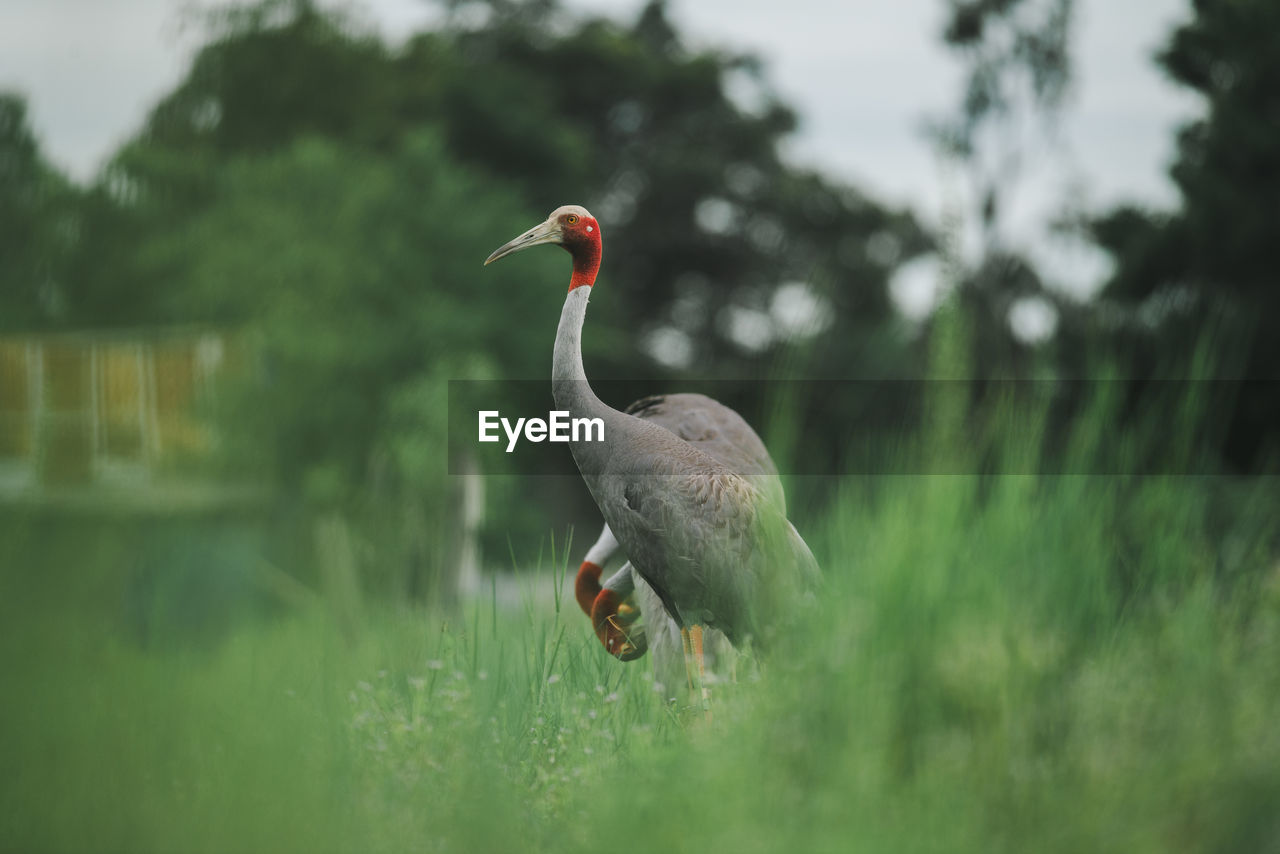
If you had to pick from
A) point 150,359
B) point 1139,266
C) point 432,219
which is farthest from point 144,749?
point 432,219

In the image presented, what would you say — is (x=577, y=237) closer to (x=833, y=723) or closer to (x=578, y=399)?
(x=578, y=399)

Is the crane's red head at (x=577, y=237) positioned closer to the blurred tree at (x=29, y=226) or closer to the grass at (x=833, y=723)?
the grass at (x=833, y=723)

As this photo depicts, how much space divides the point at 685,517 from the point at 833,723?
0.91 m

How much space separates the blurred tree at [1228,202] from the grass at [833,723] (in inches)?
327

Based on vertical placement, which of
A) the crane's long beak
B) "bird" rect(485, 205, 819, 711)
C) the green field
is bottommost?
the green field

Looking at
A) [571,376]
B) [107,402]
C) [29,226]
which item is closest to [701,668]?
[571,376]

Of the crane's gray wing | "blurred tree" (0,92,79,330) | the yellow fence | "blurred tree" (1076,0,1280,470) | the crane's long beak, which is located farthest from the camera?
"blurred tree" (0,92,79,330)

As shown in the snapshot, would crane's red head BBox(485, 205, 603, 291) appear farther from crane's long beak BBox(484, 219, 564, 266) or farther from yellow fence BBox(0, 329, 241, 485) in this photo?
yellow fence BBox(0, 329, 241, 485)

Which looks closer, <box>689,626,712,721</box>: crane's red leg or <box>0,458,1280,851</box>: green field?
<box>0,458,1280,851</box>: green field

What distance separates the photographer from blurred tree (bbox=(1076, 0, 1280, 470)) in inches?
446

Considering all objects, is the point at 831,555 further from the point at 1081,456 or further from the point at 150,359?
the point at 150,359

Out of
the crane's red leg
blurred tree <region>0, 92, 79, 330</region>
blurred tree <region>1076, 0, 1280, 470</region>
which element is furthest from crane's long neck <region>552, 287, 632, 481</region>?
blurred tree <region>0, 92, 79, 330</region>

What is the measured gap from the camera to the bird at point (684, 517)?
3.44 m

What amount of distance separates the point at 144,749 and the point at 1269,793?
330cm
